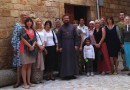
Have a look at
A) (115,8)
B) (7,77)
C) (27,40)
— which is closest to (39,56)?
(27,40)

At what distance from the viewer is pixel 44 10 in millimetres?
8836

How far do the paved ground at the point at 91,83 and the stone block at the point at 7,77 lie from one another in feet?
0.48

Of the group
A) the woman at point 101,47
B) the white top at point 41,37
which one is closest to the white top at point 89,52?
the woman at point 101,47

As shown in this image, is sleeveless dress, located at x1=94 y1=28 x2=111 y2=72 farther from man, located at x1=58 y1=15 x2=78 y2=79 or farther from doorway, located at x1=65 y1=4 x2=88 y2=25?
doorway, located at x1=65 y1=4 x2=88 y2=25

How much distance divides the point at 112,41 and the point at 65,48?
138 cm

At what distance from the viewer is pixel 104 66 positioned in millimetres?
8180

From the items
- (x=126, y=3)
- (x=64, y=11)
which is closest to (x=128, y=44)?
(x=64, y=11)

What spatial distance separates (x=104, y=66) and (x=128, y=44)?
35.7 inches

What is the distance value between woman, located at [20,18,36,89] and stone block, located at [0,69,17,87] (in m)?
0.38

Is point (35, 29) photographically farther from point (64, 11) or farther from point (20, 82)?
point (64, 11)

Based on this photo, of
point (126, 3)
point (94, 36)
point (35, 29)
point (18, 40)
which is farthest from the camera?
point (126, 3)

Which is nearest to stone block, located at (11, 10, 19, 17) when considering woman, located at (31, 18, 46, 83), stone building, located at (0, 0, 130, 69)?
stone building, located at (0, 0, 130, 69)

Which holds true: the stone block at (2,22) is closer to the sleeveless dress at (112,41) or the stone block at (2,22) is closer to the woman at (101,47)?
the woman at (101,47)

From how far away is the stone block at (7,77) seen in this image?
6.96 m
